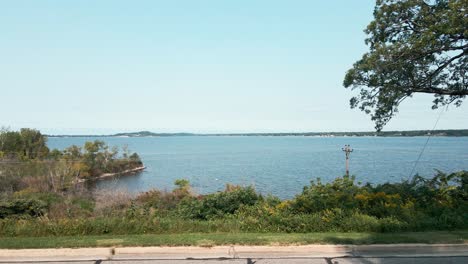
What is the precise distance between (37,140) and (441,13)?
2947 inches

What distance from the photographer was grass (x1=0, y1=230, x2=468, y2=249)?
27.9ft

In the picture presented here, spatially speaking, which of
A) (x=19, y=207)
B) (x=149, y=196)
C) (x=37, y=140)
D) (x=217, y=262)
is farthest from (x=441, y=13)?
(x=37, y=140)

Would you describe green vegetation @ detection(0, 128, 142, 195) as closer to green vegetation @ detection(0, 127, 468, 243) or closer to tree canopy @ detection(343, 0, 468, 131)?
green vegetation @ detection(0, 127, 468, 243)

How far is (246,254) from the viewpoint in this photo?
8109 millimetres

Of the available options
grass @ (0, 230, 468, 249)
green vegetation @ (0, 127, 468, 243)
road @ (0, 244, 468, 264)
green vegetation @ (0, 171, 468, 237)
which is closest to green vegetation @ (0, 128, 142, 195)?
green vegetation @ (0, 127, 468, 243)

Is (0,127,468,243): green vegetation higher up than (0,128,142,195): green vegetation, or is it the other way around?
(0,127,468,243): green vegetation

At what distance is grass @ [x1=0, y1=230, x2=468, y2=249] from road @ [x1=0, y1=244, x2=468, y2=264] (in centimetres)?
23

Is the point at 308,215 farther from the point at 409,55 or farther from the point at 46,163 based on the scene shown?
the point at 46,163

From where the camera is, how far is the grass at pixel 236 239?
335 inches

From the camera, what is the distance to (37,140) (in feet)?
247

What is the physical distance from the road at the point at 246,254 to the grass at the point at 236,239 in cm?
23

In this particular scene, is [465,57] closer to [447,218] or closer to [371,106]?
[371,106]

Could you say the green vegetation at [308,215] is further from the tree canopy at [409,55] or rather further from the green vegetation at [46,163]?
the green vegetation at [46,163]

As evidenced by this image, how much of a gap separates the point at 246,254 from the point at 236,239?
69 cm
